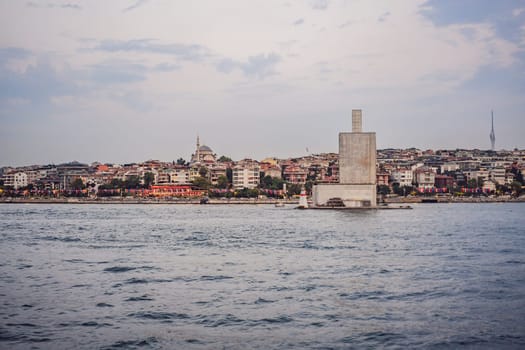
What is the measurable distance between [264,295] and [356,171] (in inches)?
1551

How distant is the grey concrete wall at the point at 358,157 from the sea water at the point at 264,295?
2924 centimetres

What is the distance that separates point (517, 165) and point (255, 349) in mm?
105676

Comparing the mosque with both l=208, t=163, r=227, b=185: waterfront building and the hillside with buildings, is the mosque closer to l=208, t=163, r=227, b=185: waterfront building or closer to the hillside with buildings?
the hillside with buildings

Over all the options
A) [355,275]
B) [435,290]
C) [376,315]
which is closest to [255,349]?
[376,315]

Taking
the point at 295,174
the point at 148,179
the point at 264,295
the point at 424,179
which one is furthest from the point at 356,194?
the point at 148,179

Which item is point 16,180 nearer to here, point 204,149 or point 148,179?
point 148,179

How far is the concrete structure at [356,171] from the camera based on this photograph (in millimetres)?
49781

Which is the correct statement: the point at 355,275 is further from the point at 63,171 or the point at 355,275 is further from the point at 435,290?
the point at 63,171

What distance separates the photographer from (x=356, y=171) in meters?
50.5

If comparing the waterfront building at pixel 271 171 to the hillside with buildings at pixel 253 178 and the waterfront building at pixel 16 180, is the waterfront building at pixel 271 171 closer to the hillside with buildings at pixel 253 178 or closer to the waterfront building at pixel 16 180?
the hillside with buildings at pixel 253 178

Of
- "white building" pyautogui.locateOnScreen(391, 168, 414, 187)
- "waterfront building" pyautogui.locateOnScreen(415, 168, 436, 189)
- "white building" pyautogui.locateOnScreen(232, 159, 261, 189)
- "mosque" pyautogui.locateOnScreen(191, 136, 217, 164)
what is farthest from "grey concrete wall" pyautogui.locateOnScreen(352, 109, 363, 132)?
"mosque" pyautogui.locateOnScreen(191, 136, 217, 164)

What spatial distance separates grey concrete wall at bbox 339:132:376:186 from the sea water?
29236 millimetres

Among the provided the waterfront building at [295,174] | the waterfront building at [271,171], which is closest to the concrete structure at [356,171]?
the waterfront building at [295,174]

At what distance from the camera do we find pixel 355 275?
1396 cm
